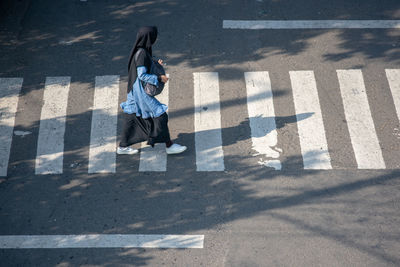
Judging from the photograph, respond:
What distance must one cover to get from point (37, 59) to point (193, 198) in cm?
470

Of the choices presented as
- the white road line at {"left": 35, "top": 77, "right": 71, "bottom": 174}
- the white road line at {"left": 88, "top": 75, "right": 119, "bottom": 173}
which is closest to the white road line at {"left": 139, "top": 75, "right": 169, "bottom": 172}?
the white road line at {"left": 88, "top": 75, "right": 119, "bottom": 173}

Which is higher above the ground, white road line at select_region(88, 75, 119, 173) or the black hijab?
the black hijab

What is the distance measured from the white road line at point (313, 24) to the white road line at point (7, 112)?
4.58m

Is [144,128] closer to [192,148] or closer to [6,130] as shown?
[192,148]

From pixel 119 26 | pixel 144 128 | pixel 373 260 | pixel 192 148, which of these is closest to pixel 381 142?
pixel 373 260

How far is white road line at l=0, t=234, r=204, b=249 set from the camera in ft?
24.5

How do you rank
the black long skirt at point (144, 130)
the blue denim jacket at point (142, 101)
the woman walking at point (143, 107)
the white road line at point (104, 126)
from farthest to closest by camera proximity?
the white road line at point (104, 126), the black long skirt at point (144, 130), the blue denim jacket at point (142, 101), the woman walking at point (143, 107)

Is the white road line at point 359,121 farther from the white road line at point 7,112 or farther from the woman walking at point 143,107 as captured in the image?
the white road line at point 7,112

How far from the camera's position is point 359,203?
308 inches

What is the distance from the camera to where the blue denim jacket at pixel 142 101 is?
7.22 m

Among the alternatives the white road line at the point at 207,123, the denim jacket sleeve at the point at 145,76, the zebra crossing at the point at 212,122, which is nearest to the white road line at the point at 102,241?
the zebra crossing at the point at 212,122

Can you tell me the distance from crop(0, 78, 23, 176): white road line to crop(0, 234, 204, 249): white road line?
1436mm

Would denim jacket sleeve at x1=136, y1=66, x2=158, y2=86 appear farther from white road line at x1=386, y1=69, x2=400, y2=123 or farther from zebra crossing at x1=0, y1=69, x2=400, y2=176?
white road line at x1=386, y1=69, x2=400, y2=123

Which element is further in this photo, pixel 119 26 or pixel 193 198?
pixel 119 26
